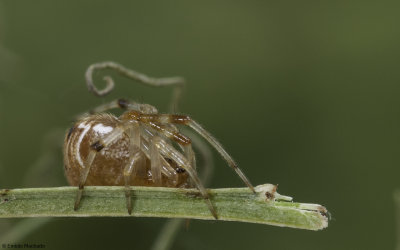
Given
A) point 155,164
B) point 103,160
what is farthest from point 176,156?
point 103,160

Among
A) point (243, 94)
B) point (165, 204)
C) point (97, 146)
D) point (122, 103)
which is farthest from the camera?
point (243, 94)

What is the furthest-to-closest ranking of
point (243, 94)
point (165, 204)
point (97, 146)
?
point (243, 94) → point (97, 146) → point (165, 204)

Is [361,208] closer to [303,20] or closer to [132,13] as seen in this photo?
[303,20]

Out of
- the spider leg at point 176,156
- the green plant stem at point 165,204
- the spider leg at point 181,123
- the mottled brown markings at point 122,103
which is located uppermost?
the mottled brown markings at point 122,103

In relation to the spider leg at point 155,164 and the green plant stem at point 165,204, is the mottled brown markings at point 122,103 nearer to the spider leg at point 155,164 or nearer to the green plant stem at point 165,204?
the spider leg at point 155,164

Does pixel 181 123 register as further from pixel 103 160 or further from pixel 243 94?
pixel 243 94

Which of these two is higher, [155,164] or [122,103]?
[122,103]

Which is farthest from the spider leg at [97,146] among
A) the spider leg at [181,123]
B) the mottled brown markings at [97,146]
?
the spider leg at [181,123]
